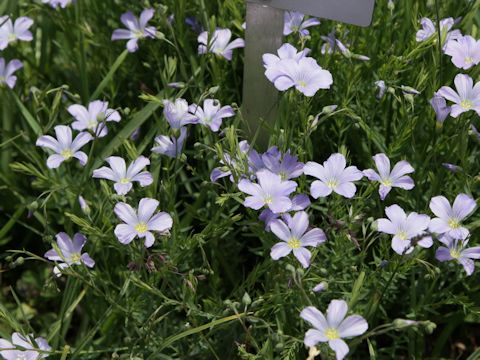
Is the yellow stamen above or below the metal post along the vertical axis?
below

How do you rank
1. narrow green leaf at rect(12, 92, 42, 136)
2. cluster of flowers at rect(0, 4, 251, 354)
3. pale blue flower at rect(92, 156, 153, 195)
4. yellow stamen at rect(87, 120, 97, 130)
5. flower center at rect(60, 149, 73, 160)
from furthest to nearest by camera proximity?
narrow green leaf at rect(12, 92, 42, 136), yellow stamen at rect(87, 120, 97, 130), flower center at rect(60, 149, 73, 160), pale blue flower at rect(92, 156, 153, 195), cluster of flowers at rect(0, 4, 251, 354)

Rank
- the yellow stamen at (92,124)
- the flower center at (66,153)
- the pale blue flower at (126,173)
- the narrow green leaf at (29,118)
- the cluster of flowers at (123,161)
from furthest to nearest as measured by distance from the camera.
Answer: the narrow green leaf at (29,118)
the yellow stamen at (92,124)
the flower center at (66,153)
the pale blue flower at (126,173)
the cluster of flowers at (123,161)

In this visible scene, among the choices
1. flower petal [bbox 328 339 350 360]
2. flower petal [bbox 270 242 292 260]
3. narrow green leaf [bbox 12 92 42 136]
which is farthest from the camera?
narrow green leaf [bbox 12 92 42 136]

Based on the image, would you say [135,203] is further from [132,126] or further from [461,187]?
[461,187]

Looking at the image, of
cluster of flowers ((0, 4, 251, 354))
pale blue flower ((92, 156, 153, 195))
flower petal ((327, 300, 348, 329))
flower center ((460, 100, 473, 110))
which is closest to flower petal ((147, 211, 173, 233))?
cluster of flowers ((0, 4, 251, 354))

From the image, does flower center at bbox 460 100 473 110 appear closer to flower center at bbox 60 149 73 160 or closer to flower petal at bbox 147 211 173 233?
flower petal at bbox 147 211 173 233

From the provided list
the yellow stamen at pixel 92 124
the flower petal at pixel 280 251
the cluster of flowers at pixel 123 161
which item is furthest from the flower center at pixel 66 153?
the flower petal at pixel 280 251

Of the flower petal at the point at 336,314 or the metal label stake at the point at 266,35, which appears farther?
the metal label stake at the point at 266,35

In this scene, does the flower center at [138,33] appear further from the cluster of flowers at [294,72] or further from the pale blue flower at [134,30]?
the cluster of flowers at [294,72]

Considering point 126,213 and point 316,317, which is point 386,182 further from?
point 126,213
